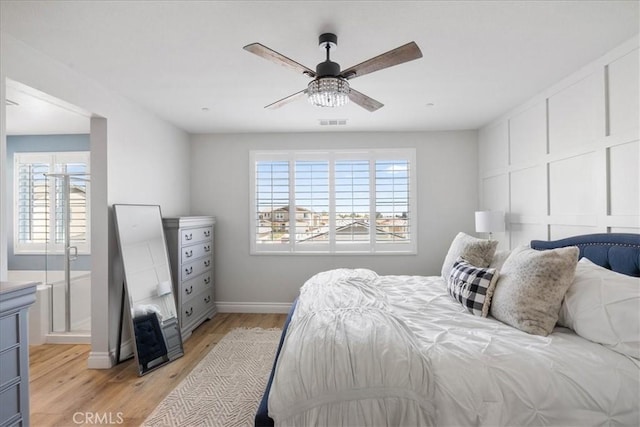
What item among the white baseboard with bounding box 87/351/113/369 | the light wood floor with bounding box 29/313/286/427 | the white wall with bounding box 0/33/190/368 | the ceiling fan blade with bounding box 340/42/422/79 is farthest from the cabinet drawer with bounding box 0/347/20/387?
the ceiling fan blade with bounding box 340/42/422/79

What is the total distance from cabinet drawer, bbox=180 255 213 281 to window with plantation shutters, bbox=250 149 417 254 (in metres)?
0.62

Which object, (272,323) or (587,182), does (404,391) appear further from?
(272,323)

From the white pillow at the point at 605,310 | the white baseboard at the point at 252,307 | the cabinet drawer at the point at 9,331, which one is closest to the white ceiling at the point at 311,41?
the white pillow at the point at 605,310

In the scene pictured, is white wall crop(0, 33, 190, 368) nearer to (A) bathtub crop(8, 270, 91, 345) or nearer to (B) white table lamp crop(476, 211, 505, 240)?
(A) bathtub crop(8, 270, 91, 345)

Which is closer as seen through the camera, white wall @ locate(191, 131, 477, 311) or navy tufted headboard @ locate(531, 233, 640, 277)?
navy tufted headboard @ locate(531, 233, 640, 277)

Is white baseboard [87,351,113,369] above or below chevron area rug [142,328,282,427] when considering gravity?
above

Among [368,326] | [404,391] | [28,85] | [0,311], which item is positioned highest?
[28,85]

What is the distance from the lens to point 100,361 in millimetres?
2758

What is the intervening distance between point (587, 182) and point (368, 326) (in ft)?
7.42

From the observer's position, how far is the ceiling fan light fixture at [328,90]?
72.6 inches

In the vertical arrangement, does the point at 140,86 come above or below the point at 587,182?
above

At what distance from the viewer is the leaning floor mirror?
278 cm

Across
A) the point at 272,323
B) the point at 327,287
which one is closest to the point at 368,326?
the point at 327,287

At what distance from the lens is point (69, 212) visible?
336 cm
